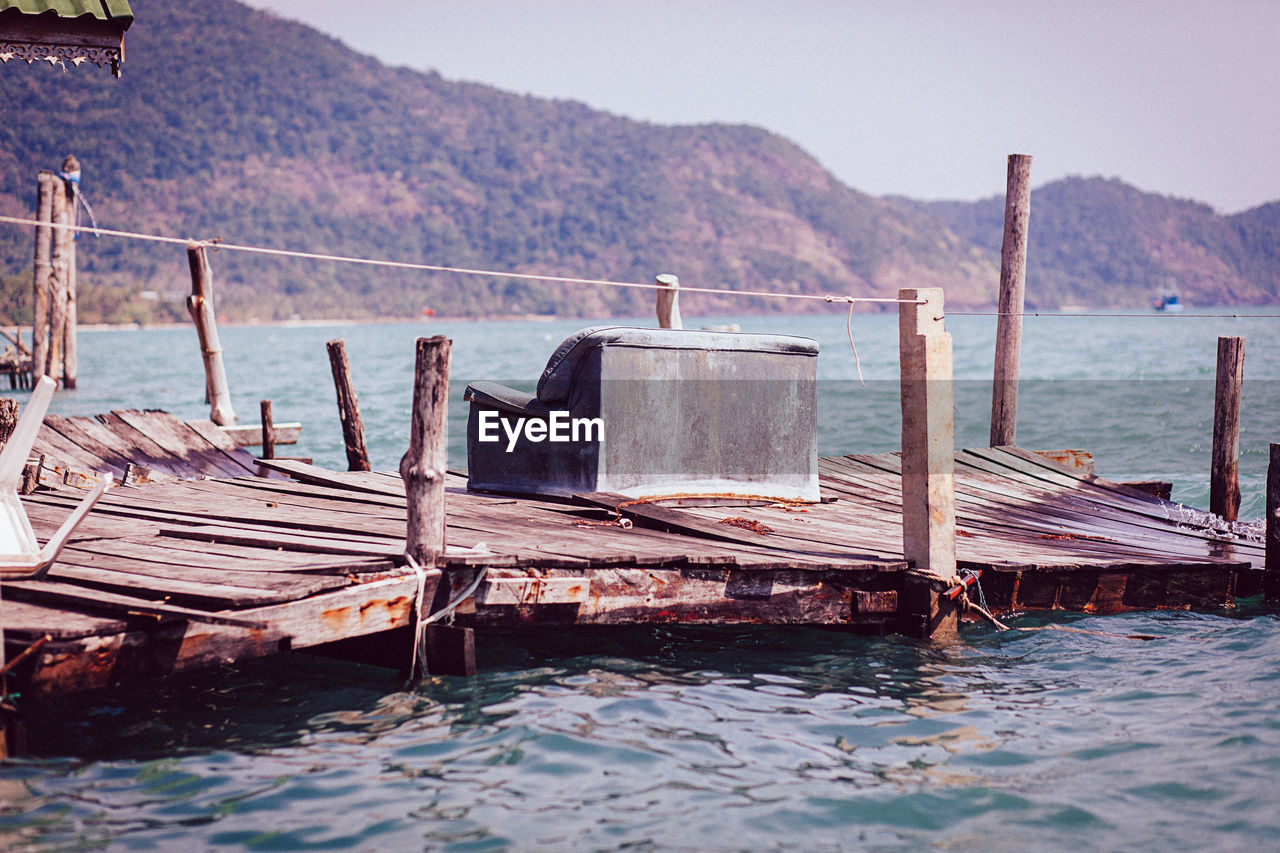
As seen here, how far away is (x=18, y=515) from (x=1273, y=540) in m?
7.49

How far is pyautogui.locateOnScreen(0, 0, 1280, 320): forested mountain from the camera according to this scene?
489 feet

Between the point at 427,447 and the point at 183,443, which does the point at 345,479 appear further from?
the point at 427,447

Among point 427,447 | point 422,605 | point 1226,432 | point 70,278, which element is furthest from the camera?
point 70,278

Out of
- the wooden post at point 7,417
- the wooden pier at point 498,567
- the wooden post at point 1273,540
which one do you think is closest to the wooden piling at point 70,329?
the wooden pier at point 498,567

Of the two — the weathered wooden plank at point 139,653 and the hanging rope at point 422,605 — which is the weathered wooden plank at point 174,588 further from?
the hanging rope at point 422,605

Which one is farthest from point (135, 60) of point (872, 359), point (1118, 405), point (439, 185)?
point (1118, 405)

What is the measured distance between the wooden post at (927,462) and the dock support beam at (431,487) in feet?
8.73

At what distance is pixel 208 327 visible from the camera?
12398 mm

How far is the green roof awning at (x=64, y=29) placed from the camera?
22.1 feet

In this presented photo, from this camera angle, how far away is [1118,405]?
35.1 metres

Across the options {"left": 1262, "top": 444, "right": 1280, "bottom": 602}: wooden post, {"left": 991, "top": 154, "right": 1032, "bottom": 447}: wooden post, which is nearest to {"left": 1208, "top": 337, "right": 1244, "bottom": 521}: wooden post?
{"left": 991, "top": 154, "right": 1032, "bottom": 447}: wooden post

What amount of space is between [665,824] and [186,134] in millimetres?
187673

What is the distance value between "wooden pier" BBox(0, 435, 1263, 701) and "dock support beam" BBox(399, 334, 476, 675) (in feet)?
0.38

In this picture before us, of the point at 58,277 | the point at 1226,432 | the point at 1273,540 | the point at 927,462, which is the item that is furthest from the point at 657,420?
the point at 58,277
